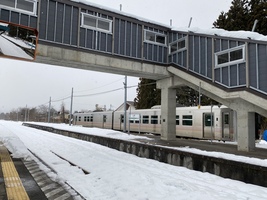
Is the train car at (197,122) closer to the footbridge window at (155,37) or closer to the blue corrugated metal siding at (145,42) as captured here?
the blue corrugated metal siding at (145,42)

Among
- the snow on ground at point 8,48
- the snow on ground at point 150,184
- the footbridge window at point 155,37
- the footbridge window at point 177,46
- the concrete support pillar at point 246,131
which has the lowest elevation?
the snow on ground at point 150,184

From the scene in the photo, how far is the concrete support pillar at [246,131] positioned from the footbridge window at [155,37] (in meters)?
8.36

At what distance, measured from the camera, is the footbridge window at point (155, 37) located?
18255 mm

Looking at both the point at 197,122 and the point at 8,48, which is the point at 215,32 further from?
the point at 8,48

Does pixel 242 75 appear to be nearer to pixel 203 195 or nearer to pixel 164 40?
pixel 164 40

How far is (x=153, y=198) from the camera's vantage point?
5.82 m

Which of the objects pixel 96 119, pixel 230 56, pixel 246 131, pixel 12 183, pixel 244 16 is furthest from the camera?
pixel 96 119

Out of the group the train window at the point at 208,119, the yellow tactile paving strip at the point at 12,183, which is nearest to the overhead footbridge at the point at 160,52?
the train window at the point at 208,119

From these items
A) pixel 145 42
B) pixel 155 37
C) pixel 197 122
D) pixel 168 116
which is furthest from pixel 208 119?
pixel 145 42

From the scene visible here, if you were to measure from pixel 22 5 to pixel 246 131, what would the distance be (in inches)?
553

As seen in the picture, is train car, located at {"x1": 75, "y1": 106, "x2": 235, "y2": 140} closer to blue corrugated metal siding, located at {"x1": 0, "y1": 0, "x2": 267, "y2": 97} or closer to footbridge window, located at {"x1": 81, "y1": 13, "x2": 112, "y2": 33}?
blue corrugated metal siding, located at {"x1": 0, "y1": 0, "x2": 267, "y2": 97}

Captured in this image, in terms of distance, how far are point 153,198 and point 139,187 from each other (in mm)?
947

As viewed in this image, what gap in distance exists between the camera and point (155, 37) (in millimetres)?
18641

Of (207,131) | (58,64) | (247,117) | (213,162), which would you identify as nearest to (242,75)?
(247,117)
